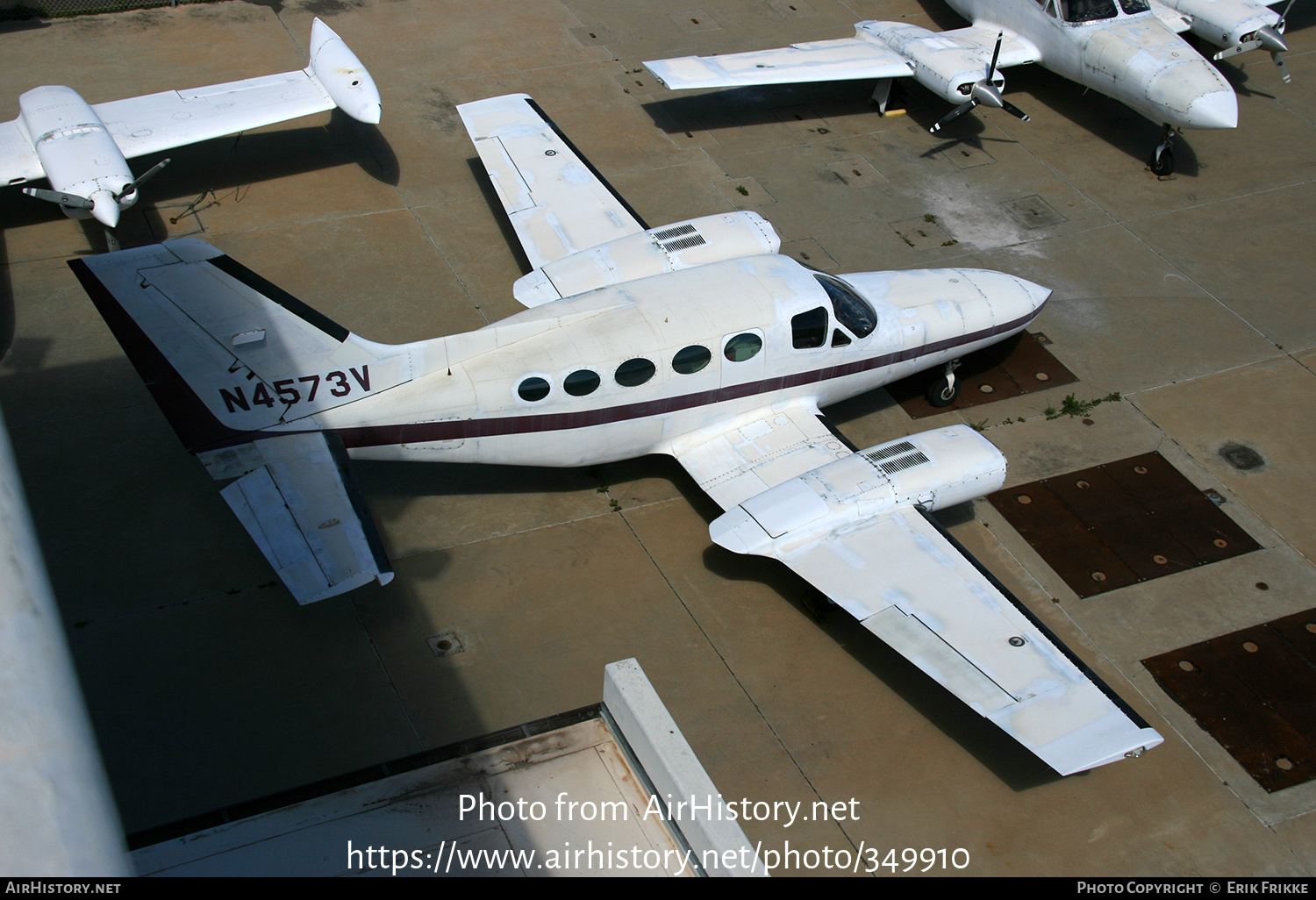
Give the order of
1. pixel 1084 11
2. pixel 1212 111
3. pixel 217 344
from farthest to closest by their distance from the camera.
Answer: pixel 1084 11, pixel 1212 111, pixel 217 344

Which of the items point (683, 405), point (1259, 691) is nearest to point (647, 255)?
point (683, 405)

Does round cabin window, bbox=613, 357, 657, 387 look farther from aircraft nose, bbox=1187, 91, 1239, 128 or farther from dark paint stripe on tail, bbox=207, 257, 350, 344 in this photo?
aircraft nose, bbox=1187, 91, 1239, 128

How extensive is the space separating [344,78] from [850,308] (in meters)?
10.9

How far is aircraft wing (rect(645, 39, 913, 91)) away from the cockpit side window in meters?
8.44

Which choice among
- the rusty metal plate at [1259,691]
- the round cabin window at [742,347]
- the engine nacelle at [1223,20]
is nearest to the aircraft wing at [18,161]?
the round cabin window at [742,347]

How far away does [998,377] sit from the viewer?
17203 millimetres

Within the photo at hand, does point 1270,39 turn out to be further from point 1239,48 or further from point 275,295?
point 275,295

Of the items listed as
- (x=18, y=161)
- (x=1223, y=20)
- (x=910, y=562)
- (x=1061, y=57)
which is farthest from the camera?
(x=1223, y=20)

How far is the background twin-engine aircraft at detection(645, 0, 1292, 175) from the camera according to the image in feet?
68.2

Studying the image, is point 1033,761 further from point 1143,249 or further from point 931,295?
point 1143,249

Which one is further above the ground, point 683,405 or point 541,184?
point 541,184

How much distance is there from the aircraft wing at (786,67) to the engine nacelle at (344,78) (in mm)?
5647

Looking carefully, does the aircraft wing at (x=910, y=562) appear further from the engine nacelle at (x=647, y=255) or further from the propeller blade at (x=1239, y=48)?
the propeller blade at (x=1239, y=48)

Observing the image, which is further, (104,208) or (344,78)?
(344,78)
